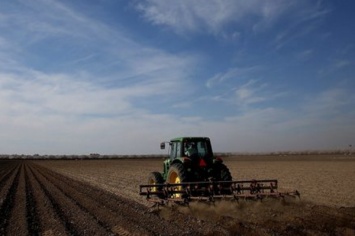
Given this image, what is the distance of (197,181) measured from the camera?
41.8ft

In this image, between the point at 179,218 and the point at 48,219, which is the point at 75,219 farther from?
the point at 179,218

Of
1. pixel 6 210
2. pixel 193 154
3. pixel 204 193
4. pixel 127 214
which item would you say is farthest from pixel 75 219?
pixel 193 154

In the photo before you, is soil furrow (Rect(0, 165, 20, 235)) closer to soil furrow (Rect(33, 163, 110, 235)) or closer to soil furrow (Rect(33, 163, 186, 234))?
soil furrow (Rect(33, 163, 110, 235))

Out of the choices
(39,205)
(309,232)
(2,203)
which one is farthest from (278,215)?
(2,203)

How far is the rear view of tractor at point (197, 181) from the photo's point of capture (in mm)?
11547

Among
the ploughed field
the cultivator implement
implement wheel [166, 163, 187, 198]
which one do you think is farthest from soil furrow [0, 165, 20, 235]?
implement wheel [166, 163, 187, 198]

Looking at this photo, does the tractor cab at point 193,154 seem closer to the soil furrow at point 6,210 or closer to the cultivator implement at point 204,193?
the cultivator implement at point 204,193

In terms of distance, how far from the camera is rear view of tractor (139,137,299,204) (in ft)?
37.9

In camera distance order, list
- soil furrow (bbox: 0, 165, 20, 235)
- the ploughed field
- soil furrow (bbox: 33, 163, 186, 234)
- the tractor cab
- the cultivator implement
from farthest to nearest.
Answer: the tractor cab, the cultivator implement, soil furrow (bbox: 0, 165, 20, 235), soil furrow (bbox: 33, 163, 186, 234), the ploughed field

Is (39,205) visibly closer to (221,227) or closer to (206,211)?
(206,211)

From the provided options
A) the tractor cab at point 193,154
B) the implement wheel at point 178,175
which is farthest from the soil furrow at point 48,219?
the tractor cab at point 193,154

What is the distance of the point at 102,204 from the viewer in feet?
45.0

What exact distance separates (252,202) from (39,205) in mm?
7131

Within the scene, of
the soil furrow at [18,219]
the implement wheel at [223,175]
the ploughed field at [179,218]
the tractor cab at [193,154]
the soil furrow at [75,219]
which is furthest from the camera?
the tractor cab at [193,154]
